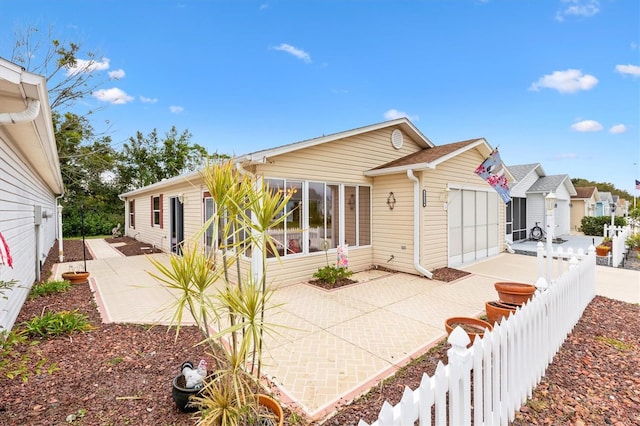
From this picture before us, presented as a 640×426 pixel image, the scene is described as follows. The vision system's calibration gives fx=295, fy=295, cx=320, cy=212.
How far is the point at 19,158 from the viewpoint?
6.06 m

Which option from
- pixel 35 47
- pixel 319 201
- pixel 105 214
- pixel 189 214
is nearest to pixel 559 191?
pixel 319 201

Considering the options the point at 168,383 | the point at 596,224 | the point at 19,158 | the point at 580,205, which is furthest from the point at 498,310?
the point at 580,205

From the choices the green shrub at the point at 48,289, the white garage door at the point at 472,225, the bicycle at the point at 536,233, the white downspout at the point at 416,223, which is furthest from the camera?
the bicycle at the point at 536,233

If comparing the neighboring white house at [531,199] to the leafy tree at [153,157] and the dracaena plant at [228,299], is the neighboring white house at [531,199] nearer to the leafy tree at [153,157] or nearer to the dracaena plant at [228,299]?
the dracaena plant at [228,299]

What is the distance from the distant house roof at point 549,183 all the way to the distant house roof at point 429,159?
31.7 feet

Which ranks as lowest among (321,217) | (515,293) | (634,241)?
(515,293)

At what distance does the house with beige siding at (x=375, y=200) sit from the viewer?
7.40m

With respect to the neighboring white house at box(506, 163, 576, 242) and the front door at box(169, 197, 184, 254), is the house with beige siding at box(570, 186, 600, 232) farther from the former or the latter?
the front door at box(169, 197, 184, 254)

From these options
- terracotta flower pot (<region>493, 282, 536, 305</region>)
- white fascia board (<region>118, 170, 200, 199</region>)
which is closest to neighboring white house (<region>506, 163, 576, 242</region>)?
terracotta flower pot (<region>493, 282, 536, 305</region>)

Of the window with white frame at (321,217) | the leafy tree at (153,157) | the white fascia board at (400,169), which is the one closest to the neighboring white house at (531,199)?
the white fascia board at (400,169)

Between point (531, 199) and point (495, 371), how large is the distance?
1814cm

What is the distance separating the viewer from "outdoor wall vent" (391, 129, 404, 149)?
9484 mm

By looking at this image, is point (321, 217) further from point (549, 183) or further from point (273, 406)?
point (549, 183)

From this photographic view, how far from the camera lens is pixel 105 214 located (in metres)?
24.2
